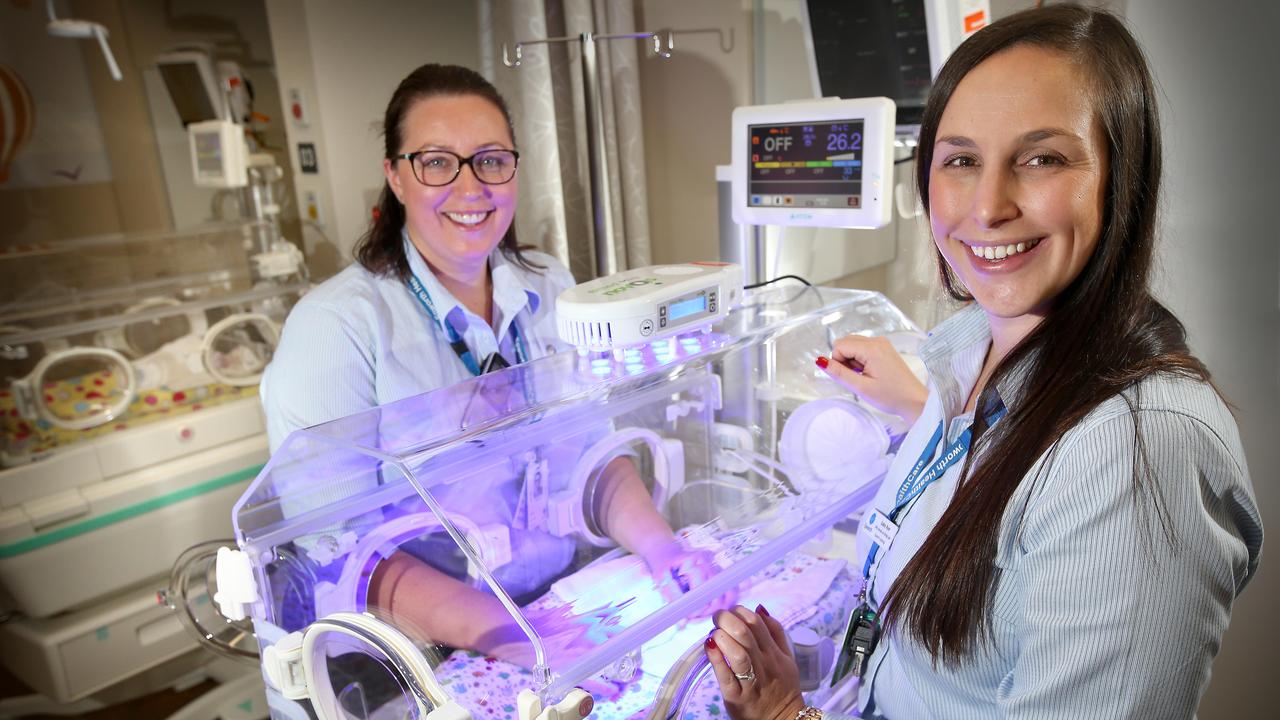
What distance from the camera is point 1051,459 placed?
850 mm

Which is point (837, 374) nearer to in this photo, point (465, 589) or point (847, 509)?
point (847, 509)

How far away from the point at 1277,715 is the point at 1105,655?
1.83m

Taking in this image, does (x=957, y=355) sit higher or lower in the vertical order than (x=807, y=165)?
lower

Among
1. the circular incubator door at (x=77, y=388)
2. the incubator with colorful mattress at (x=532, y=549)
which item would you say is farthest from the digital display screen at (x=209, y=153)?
the incubator with colorful mattress at (x=532, y=549)

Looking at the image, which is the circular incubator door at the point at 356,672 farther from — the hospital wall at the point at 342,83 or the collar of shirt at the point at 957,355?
the hospital wall at the point at 342,83

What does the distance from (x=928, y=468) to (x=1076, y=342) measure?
0.25 metres

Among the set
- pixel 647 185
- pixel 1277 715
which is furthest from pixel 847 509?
pixel 647 185

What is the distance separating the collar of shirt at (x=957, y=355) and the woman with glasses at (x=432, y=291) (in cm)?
48

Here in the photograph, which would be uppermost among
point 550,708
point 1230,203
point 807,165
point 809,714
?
point 807,165

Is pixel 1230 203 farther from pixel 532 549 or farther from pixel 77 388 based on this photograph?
pixel 77 388

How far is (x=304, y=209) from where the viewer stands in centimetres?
391

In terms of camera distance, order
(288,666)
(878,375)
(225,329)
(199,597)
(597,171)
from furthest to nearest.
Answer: (225,329), (597,171), (199,597), (878,375), (288,666)

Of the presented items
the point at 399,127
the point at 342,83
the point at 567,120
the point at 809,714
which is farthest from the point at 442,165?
the point at 342,83

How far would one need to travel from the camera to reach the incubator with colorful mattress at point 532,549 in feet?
3.49
